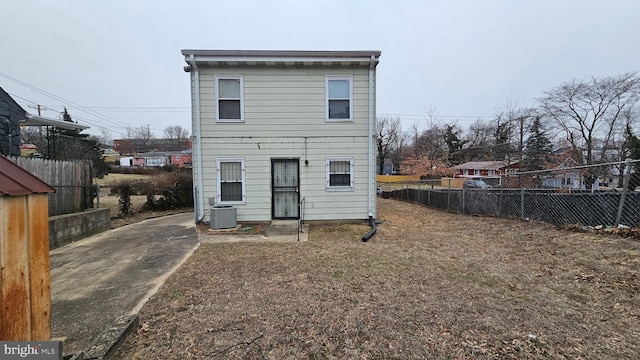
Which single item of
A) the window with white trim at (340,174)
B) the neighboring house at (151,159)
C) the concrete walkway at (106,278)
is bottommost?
the concrete walkway at (106,278)

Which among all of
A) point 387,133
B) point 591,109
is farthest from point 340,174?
point 387,133

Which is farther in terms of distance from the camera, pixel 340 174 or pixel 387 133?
pixel 387 133

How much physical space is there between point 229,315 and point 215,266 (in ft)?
5.82

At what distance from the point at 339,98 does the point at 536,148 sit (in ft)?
83.0

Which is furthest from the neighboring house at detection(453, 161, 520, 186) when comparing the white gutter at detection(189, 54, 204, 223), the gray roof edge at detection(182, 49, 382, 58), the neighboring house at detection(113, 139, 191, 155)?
the neighboring house at detection(113, 139, 191, 155)

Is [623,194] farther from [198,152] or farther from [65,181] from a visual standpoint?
[65,181]

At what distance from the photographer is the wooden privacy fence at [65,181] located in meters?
6.21

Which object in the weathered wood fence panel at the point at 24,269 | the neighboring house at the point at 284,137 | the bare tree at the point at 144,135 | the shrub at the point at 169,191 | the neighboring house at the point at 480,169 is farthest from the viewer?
the bare tree at the point at 144,135

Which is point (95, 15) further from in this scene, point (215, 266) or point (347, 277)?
point (347, 277)

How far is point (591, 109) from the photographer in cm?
2097

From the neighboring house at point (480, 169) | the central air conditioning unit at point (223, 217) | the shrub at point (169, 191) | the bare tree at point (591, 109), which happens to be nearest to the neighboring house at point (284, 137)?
the central air conditioning unit at point (223, 217)

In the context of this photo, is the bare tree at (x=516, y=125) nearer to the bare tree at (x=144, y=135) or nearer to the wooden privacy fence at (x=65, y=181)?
the wooden privacy fence at (x=65, y=181)

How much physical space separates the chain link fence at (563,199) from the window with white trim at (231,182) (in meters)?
8.62

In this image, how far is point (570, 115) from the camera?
71.8 ft
